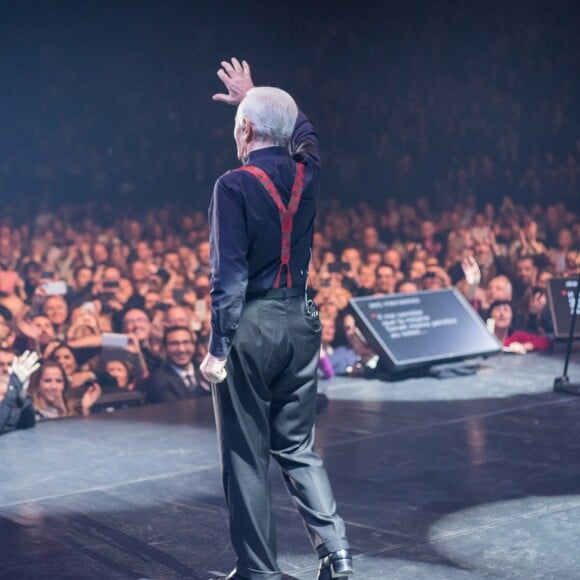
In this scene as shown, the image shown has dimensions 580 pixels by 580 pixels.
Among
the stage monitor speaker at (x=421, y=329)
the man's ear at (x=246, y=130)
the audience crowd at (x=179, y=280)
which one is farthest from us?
the stage monitor speaker at (x=421, y=329)

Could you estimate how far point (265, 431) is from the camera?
2.91 metres

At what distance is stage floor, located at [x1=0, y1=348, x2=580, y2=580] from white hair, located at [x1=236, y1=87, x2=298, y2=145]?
1371 mm

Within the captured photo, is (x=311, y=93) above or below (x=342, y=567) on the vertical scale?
above

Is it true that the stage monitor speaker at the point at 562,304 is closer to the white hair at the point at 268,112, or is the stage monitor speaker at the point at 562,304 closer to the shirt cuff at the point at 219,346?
the white hair at the point at 268,112

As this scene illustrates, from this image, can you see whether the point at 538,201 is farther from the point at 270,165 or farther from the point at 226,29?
the point at 270,165

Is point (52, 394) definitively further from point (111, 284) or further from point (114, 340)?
point (111, 284)

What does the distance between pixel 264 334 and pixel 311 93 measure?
19.9ft

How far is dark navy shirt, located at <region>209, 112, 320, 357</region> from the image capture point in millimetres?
2770

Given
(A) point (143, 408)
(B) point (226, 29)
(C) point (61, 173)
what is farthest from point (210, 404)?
(B) point (226, 29)

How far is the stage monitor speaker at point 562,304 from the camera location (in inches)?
306

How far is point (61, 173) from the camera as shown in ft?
22.7

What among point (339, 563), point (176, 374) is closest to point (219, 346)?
point (339, 563)

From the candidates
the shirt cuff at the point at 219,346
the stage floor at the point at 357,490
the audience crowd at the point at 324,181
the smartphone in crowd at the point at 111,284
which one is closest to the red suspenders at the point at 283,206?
the shirt cuff at the point at 219,346

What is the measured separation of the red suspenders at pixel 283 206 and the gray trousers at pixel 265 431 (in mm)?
98
